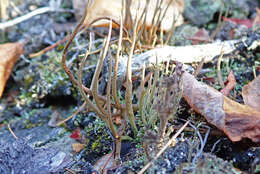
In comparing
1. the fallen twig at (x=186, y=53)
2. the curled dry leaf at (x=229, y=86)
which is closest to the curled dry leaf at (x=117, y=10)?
the fallen twig at (x=186, y=53)

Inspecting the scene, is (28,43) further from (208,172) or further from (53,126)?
(208,172)

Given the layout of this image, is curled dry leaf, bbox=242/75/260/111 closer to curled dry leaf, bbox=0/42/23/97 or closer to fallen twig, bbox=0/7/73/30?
curled dry leaf, bbox=0/42/23/97

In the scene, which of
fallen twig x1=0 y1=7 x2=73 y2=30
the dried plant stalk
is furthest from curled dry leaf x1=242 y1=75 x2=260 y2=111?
fallen twig x1=0 y1=7 x2=73 y2=30

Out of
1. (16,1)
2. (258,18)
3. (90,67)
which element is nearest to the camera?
(90,67)

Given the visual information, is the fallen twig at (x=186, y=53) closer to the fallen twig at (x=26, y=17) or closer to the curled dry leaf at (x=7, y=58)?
the curled dry leaf at (x=7, y=58)

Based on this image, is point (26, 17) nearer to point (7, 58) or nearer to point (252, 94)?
point (7, 58)

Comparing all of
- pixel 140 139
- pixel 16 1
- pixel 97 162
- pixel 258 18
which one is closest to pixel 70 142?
pixel 97 162
